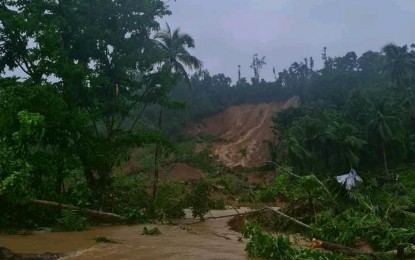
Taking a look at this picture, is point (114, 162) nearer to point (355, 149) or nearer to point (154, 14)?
point (154, 14)

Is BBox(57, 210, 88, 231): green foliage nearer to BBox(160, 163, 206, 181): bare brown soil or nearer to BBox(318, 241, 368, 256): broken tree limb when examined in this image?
BBox(318, 241, 368, 256): broken tree limb

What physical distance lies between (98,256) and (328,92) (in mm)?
48050

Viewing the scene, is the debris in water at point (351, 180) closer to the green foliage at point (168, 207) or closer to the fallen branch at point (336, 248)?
the fallen branch at point (336, 248)

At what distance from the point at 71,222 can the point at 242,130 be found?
5364 cm

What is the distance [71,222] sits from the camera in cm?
1315

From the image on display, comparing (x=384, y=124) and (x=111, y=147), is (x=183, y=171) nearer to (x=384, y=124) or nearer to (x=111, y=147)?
(x=384, y=124)

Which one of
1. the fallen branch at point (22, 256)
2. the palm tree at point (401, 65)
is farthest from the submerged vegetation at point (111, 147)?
the palm tree at point (401, 65)

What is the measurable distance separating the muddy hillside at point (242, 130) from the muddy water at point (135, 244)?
4270 centimetres

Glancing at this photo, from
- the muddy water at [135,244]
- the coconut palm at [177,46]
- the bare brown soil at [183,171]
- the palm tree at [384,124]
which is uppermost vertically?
the coconut palm at [177,46]

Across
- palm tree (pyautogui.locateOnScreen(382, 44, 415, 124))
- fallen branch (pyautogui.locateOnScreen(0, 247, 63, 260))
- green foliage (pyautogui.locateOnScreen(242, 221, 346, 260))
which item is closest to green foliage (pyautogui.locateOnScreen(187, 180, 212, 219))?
green foliage (pyautogui.locateOnScreen(242, 221, 346, 260))

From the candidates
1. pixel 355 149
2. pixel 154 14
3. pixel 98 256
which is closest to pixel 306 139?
pixel 355 149

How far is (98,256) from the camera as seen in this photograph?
847 cm

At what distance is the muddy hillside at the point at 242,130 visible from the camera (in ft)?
188

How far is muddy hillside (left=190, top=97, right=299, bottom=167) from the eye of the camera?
5734 cm
